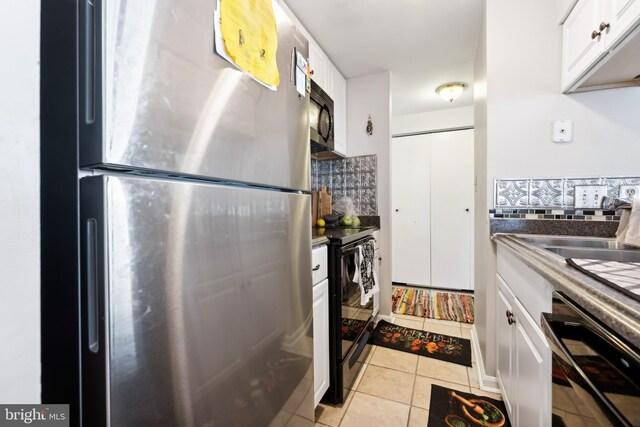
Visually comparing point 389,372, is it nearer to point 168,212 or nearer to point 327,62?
point 168,212

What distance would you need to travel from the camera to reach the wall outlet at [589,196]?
4.75ft

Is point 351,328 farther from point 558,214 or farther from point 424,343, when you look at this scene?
point 558,214

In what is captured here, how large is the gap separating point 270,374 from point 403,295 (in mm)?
2865

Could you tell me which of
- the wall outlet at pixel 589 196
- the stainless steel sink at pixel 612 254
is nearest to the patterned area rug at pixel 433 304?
the wall outlet at pixel 589 196

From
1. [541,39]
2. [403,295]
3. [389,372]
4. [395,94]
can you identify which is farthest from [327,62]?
[403,295]

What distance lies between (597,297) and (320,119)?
76.5 inches

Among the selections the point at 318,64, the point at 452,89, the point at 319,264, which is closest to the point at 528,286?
the point at 319,264

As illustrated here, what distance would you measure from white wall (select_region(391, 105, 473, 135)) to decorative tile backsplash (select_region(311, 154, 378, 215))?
1.46m

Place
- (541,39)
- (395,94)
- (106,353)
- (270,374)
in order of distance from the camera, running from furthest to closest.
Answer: (395,94) → (541,39) → (270,374) → (106,353)

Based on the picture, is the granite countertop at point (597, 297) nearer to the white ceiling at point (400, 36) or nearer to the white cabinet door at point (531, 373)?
the white cabinet door at point (531, 373)

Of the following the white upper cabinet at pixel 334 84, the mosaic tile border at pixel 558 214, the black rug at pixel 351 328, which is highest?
the white upper cabinet at pixel 334 84

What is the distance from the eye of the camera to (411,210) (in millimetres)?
3764

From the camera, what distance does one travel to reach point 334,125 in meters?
2.50

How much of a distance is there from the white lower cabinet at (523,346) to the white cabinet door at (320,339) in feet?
2.75
